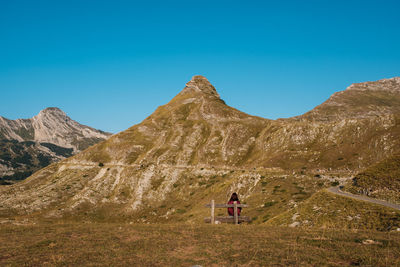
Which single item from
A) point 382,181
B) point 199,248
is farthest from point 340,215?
point 199,248

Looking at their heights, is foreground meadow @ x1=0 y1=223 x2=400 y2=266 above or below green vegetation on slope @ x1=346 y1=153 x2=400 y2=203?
below

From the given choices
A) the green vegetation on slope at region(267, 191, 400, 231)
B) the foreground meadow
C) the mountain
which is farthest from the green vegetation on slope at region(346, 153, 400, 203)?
the foreground meadow

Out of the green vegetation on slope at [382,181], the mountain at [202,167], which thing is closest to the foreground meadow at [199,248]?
the green vegetation on slope at [382,181]

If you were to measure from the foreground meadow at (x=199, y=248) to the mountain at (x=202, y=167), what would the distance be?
71.6 ft

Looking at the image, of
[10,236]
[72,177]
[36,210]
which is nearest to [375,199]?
[10,236]

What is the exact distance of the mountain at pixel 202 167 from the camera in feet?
208

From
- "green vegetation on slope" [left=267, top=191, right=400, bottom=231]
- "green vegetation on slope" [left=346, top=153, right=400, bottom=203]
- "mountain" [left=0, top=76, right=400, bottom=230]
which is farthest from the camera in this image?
"mountain" [left=0, top=76, right=400, bottom=230]

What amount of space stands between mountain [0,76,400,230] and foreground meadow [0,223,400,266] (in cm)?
2181

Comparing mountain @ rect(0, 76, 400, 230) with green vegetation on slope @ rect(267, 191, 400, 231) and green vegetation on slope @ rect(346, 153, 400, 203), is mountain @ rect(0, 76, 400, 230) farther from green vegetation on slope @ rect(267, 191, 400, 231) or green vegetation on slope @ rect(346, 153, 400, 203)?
green vegetation on slope @ rect(346, 153, 400, 203)

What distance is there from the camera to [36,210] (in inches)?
3570

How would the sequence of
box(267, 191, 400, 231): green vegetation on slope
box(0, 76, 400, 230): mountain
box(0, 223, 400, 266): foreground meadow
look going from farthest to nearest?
box(0, 76, 400, 230): mountain
box(267, 191, 400, 231): green vegetation on slope
box(0, 223, 400, 266): foreground meadow

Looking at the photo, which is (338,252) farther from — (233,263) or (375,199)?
(375,199)

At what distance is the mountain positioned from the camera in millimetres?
63469

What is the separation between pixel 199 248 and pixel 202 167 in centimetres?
9000
